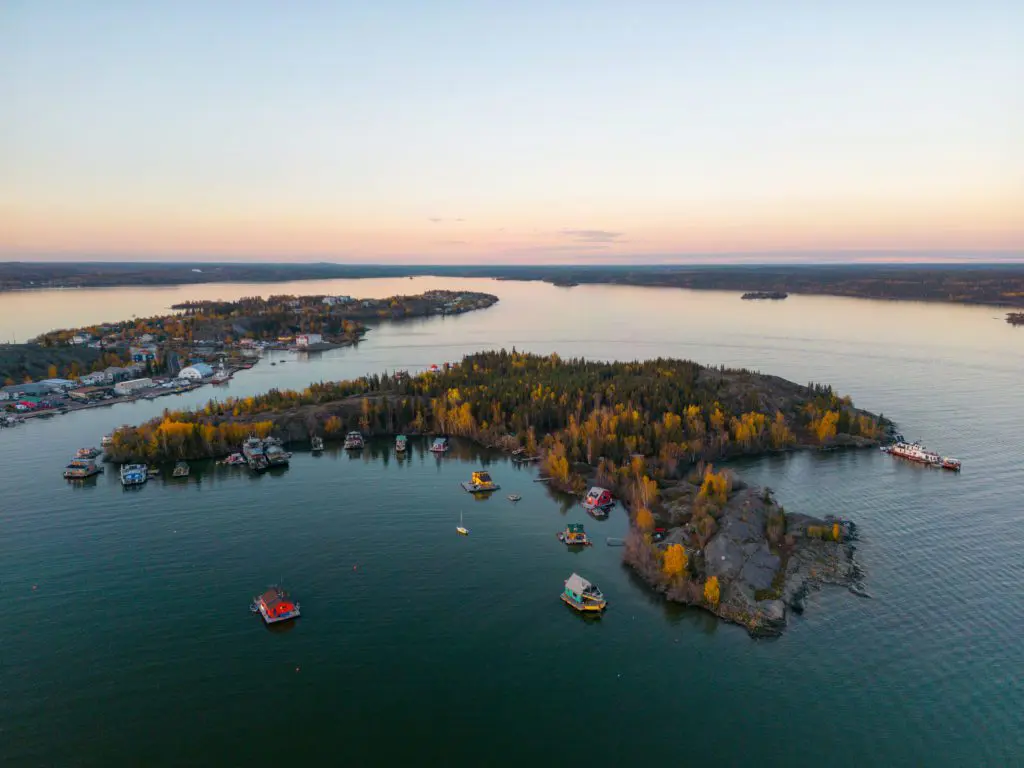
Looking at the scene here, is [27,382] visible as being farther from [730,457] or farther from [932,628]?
[932,628]

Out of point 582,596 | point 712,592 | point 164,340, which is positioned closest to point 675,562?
point 712,592

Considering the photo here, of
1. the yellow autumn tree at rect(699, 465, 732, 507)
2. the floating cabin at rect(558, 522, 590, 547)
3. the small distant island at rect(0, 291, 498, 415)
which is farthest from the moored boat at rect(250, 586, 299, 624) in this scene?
the small distant island at rect(0, 291, 498, 415)

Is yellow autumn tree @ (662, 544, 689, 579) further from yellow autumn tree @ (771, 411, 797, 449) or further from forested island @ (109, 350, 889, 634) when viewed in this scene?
yellow autumn tree @ (771, 411, 797, 449)

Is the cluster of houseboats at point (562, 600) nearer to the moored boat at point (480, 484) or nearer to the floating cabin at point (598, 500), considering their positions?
the floating cabin at point (598, 500)

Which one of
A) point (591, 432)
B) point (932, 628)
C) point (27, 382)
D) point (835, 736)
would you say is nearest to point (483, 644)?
point (835, 736)

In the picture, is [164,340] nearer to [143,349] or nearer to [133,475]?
[143,349]
